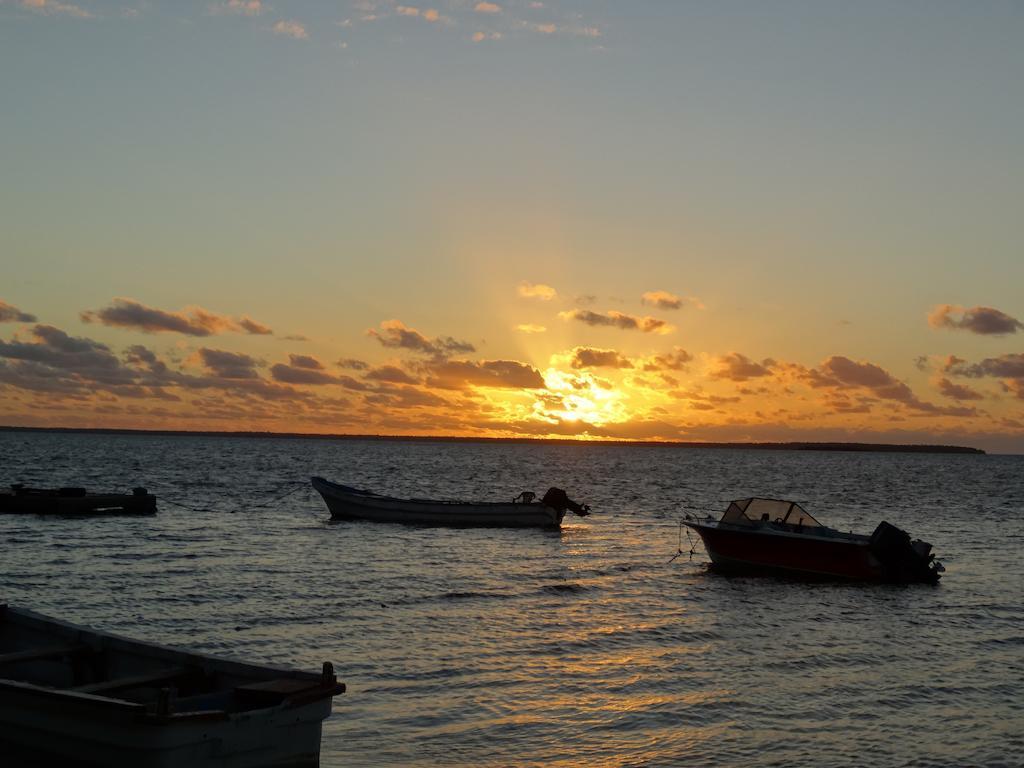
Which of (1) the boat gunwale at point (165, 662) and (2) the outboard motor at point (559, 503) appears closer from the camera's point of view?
(1) the boat gunwale at point (165, 662)

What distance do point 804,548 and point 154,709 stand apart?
28.5 meters

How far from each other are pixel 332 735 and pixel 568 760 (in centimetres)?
355

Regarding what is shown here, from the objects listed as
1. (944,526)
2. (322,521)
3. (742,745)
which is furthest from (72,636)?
(944,526)

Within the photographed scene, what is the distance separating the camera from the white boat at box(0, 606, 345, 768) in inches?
399

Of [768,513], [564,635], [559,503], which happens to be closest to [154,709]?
[564,635]

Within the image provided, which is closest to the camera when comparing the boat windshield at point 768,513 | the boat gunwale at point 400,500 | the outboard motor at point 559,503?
the boat windshield at point 768,513

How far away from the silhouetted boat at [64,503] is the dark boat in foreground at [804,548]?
3141 cm

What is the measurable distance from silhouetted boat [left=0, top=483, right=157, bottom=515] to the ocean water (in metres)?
2.81

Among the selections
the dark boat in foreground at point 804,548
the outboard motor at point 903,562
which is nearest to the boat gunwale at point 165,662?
the dark boat in foreground at point 804,548

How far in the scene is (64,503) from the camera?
4928cm

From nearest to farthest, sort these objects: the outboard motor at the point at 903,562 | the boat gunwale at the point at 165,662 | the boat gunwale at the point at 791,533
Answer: the boat gunwale at the point at 165,662 → the outboard motor at the point at 903,562 → the boat gunwale at the point at 791,533

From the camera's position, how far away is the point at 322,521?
53.6 m

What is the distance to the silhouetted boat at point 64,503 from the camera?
49125 mm

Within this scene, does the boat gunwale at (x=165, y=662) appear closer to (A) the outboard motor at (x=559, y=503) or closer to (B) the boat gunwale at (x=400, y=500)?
(B) the boat gunwale at (x=400, y=500)
